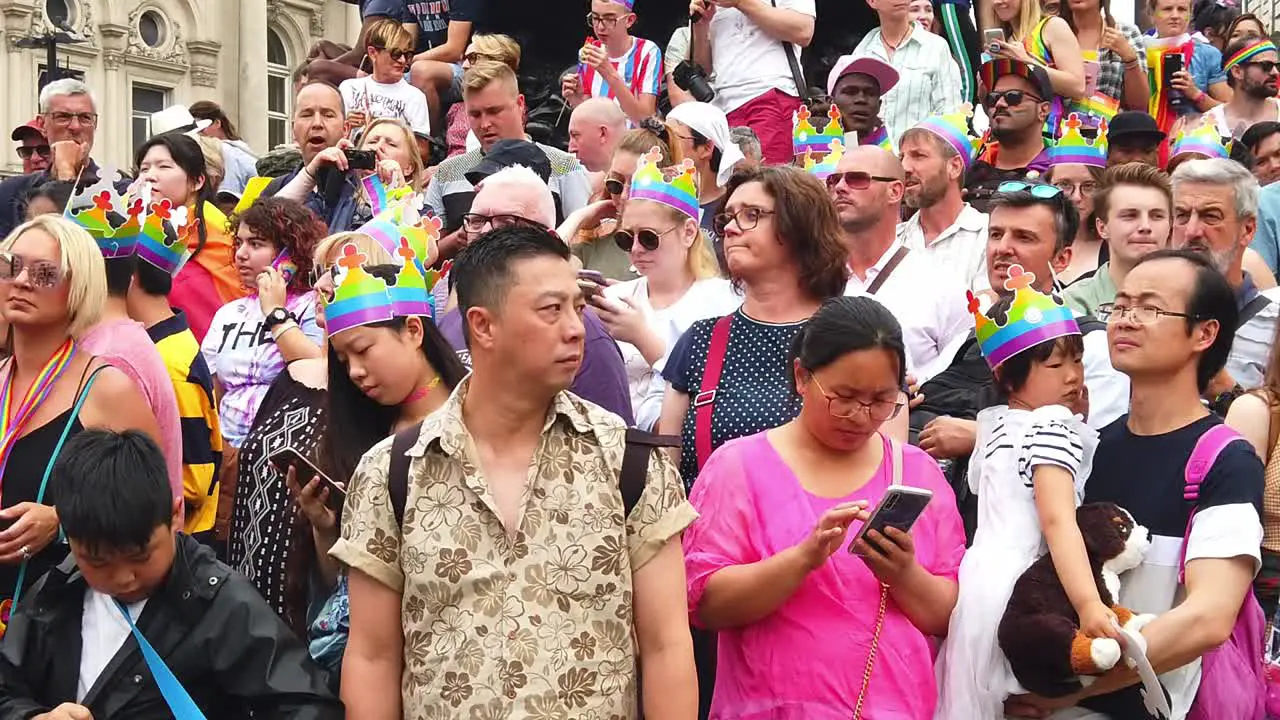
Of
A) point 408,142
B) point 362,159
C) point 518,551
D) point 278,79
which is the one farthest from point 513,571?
point 278,79

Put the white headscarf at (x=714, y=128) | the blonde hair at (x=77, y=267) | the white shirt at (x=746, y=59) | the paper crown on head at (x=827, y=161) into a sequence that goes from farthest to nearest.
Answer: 1. the white shirt at (x=746, y=59)
2. the white headscarf at (x=714, y=128)
3. the paper crown on head at (x=827, y=161)
4. the blonde hair at (x=77, y=267)

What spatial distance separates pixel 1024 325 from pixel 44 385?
294 centimetres

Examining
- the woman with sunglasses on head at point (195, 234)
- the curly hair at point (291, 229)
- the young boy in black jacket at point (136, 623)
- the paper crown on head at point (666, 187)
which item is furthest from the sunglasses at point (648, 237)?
the woman with sunglasses on head at point (195, 234)

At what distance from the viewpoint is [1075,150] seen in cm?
793

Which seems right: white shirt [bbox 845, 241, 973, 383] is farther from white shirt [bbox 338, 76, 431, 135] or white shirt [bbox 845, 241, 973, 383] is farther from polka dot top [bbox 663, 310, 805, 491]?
white shirt [bbox 338, 76, 431, 135]

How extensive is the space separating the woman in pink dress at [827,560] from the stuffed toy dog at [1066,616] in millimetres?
182

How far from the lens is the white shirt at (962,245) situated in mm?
7066

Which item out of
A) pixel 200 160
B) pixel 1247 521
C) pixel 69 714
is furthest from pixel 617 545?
pixel 200 160

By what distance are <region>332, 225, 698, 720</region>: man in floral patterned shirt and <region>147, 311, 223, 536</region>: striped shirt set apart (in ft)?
7.27

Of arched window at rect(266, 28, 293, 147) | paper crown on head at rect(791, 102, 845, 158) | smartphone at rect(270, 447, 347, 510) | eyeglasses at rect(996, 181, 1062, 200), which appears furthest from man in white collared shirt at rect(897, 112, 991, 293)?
arched window at rect(266, 28, 293, 147)

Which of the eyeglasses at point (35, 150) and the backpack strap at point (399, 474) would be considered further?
the eyeglasses at point (35, 150)

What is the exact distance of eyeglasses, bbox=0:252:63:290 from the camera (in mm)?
4965

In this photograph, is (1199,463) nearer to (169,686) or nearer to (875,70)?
(169,686)

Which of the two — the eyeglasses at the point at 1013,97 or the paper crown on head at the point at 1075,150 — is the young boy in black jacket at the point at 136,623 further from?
the eyeglasses at the point at 1013,97
